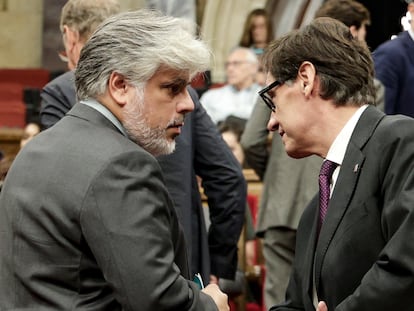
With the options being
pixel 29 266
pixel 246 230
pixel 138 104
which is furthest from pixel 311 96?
pixel 246 230

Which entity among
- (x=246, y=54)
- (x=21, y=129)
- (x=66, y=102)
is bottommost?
(x=21, y=129)

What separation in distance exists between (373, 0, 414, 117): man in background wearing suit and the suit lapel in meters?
2.50

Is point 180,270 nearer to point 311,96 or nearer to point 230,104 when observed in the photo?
point 311,96

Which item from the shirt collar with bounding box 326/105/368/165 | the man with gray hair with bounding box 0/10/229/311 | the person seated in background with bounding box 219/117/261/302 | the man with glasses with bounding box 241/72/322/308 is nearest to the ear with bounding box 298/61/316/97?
the shirt collar with bounding box 326/105/368/165

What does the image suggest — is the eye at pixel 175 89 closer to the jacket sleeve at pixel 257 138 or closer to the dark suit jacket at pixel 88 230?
the dark suit jacket at pixel 88 230

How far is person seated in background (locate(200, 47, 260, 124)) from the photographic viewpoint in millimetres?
9354

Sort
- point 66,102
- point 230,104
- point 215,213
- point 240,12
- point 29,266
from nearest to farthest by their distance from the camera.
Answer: point 29,266, point 66,102, point 215,213, point 230,104, point 240,12

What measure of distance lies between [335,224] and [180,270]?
474 millimetres

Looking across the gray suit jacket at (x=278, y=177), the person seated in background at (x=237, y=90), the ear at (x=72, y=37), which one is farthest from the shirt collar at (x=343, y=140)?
the person seated in background at (x=237, y=90)

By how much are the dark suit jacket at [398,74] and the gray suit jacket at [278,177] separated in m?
0.48

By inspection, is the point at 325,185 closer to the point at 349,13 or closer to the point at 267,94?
the point at 267,94

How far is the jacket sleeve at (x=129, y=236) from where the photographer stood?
3246 mm

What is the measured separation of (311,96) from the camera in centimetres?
382

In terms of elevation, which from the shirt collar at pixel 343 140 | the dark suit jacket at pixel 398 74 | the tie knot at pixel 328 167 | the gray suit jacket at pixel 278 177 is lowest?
the gray suit jacket at pixel 278 177
